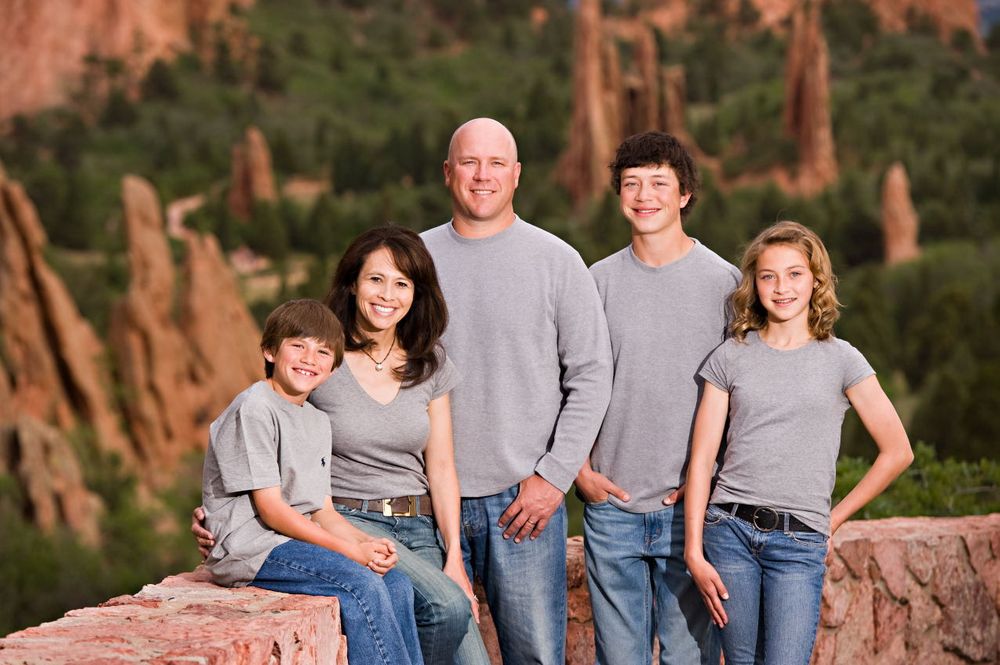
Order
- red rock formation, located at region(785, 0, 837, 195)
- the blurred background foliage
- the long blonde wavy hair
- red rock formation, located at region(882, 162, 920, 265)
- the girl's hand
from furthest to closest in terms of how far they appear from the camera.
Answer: red rock formation, located at region(785, 0, 837, 195) < red rock formation, located at region(882, 162, 920, 265) < the blurred background foliage < the long blonde wavy hair < the girl's hand

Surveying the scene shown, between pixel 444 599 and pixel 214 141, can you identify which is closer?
pixel 444 599

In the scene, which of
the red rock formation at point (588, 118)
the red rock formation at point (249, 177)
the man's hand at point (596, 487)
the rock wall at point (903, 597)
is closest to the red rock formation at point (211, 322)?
the rock wall at point (903, 597)

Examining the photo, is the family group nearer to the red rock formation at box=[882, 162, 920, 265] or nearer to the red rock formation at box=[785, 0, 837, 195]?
the red rock formation at box=[882, 162, 920, 265]

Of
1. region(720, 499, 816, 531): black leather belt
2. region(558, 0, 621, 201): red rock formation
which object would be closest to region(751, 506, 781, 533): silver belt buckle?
region(720, 499, 816, 531): black leather belt

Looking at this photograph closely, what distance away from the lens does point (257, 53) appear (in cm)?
7375

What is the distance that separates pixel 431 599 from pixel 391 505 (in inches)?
14.1

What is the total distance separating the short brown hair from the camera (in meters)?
3.46

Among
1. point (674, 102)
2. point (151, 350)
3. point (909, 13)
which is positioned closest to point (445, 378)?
point (151, 350)

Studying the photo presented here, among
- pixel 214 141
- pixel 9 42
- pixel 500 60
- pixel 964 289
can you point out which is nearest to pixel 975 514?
pixel 964 289

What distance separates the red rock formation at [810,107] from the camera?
52906 mm

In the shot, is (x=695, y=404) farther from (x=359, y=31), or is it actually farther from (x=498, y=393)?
(x=359, y=31)

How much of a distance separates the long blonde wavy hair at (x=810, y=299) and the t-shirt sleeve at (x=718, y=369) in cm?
7

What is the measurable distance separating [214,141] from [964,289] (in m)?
37.8

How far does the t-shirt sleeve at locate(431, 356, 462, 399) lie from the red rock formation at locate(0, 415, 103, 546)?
16.4 m
